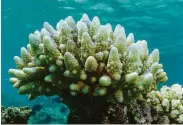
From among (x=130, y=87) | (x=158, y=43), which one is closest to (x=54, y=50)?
(x=130, y=87)

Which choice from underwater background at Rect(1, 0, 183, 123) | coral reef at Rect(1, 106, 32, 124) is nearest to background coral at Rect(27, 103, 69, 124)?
coral reef at Rect(1, 106, 32, 124)

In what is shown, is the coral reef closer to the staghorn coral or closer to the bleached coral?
the staghorn coral

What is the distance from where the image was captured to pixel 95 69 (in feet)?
10.6

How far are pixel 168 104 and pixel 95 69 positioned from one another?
3.51 feet

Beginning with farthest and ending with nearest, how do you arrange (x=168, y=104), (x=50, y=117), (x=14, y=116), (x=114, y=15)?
(x=114, y=15), (x=14, y=116), (x=50, y=117), (x=168, y=104)

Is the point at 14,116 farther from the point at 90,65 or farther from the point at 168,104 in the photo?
the point at 168,104

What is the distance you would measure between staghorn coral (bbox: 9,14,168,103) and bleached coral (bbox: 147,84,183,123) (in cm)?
24

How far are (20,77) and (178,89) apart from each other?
2.07m

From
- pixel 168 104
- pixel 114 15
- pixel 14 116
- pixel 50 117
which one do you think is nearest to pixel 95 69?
pixel 168 104

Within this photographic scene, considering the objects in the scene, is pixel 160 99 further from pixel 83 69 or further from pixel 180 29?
pixel 180 29

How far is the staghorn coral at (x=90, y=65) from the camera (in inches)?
125

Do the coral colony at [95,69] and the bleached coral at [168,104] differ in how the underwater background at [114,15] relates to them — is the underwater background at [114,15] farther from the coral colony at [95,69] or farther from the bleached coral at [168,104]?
the bleached coral at [168,104]

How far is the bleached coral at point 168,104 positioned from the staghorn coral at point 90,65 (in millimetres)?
239

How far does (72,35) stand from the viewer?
357cm
